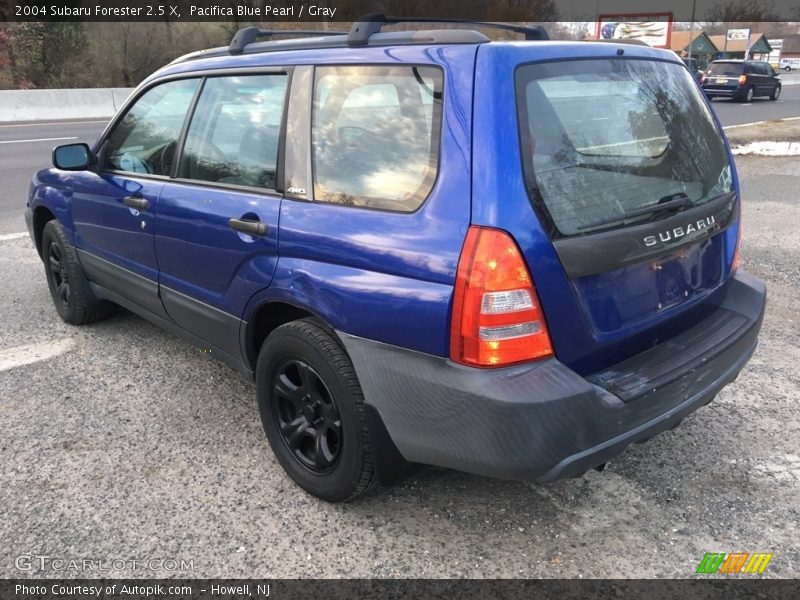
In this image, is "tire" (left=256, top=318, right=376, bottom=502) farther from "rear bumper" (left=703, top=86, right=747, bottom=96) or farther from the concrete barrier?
"rear bumper" (left=703, top=86, right=747, bottom=96)

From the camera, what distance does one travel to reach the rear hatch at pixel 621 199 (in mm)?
2133

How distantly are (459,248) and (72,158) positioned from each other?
2.80 m

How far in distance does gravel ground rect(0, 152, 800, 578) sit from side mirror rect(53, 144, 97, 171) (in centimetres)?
120

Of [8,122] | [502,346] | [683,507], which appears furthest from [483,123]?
[8,122]

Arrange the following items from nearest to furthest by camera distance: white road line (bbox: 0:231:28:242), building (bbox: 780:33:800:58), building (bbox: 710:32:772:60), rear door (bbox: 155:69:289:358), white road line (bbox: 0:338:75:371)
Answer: rear door (bbox: 155:69:289:358)
white road line (bbox: 0:338:75:371)
white road line (bbox: 0:231:28:242)
building (bbox: 710:32:772:60)
building (bbox: 780:33:800:58)

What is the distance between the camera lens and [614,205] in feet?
7.50

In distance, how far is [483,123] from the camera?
6.77 feet

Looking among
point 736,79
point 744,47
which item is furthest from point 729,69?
point 744,47

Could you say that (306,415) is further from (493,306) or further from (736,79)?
(736,79)

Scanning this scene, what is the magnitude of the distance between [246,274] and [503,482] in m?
1.39

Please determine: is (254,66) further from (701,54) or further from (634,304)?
(701,54)

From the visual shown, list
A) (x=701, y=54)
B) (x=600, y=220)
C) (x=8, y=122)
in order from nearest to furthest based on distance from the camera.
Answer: (x=600, y=220) < (x=8, y=122) < (x=701, y=54)

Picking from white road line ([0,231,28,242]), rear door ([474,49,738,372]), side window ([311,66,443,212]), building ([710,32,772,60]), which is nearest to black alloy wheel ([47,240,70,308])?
white road line ([0,231,28,242])

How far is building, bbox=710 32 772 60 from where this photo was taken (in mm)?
63875
